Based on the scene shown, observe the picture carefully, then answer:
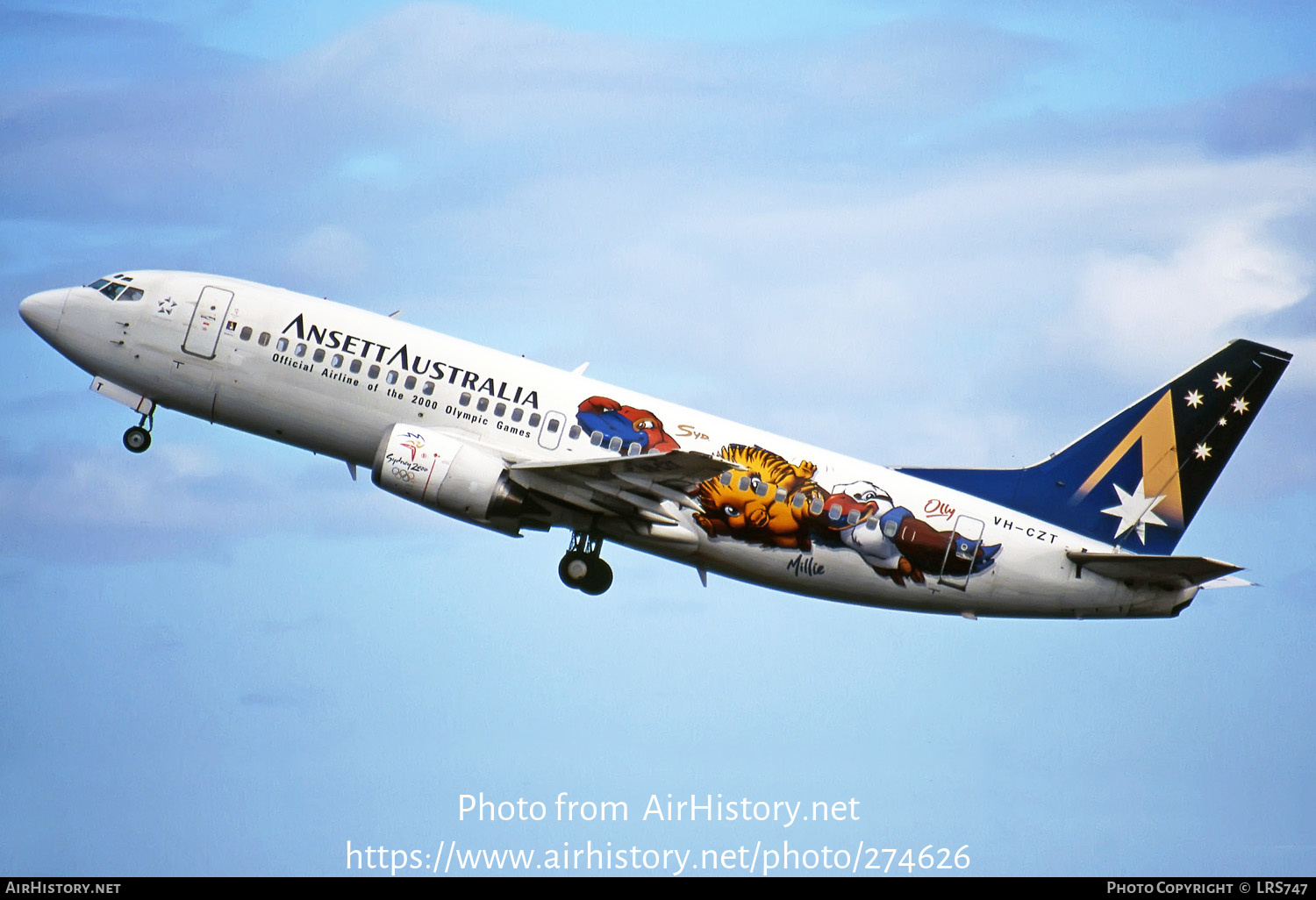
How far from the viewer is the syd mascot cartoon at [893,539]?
1505 inches

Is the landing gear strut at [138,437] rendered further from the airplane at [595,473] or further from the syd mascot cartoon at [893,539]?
the syd mascot cartoon at [893,539]

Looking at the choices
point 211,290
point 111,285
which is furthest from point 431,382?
point 111,285

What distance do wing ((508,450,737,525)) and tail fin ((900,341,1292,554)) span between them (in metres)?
6.68

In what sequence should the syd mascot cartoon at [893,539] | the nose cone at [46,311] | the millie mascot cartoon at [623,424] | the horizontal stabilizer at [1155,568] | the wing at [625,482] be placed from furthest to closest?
1. the nose cone at [46,311]
2. the syd mascot cartoon at [893,539]
3. the millie mascot cartoon at [623,424]
4. the horizontal stabilizer at [1155,568]
5. the wing at [625,482]

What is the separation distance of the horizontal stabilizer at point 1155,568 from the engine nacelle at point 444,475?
14.3 m

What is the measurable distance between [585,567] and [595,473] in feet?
11.8

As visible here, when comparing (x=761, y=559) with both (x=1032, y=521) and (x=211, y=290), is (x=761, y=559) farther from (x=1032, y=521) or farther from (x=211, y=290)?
(x=211, y=290)

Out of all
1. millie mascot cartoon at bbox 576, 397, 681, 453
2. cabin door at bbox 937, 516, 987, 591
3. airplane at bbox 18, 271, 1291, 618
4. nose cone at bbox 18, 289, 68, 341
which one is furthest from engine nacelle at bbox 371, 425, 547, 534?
cabin door at bbox 937, 516, 987, 591

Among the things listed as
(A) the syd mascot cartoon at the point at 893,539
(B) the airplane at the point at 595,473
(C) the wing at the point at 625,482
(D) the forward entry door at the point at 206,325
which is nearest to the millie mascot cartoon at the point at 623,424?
(B) the airplane at the point at 595,473

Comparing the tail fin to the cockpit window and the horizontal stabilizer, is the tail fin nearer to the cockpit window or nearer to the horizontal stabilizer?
the horizontal stabilizer

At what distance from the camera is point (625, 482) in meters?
37.0

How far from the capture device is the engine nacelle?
36406mm

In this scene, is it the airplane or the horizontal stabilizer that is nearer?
the horizontal stabilizer

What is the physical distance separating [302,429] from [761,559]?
11.8m
